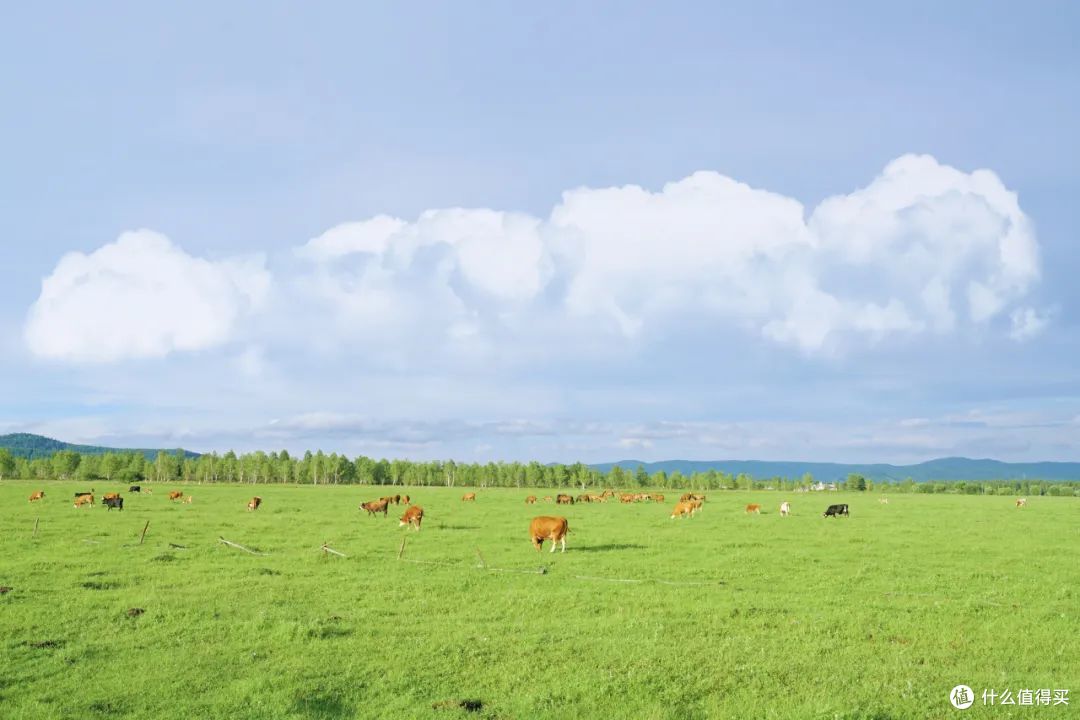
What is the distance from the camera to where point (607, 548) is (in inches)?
1241

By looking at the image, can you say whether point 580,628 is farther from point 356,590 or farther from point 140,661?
point 140,661

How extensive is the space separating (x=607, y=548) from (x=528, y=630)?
1528cm

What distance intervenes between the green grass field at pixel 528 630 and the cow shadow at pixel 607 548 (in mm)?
176

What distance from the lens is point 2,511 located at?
48062 mm

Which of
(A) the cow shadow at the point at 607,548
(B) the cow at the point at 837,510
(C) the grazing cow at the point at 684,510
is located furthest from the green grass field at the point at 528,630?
(B) the cow at the point at 837,510

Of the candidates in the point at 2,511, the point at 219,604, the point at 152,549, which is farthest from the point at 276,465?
the point at 219,604

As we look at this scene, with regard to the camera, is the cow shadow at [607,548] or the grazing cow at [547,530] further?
the cow shadow at [607,548]

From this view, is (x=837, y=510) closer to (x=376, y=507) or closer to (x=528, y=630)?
(x=376, y=507)

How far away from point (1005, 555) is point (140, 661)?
33.0 meters

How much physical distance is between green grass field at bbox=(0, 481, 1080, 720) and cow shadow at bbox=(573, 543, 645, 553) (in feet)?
0.58

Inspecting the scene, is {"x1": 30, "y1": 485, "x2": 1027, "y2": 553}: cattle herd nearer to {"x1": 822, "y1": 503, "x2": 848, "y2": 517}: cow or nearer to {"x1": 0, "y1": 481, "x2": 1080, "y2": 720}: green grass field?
{"x1": 822, "y1": 503, "x2": 848, "y2": 517}: cow

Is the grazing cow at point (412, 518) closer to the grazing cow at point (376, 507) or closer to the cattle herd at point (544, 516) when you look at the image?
the cattle herd at point (544, 516)

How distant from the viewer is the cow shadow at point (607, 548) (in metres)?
30.7

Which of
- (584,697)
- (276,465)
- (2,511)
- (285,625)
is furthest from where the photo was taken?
(276,465)
